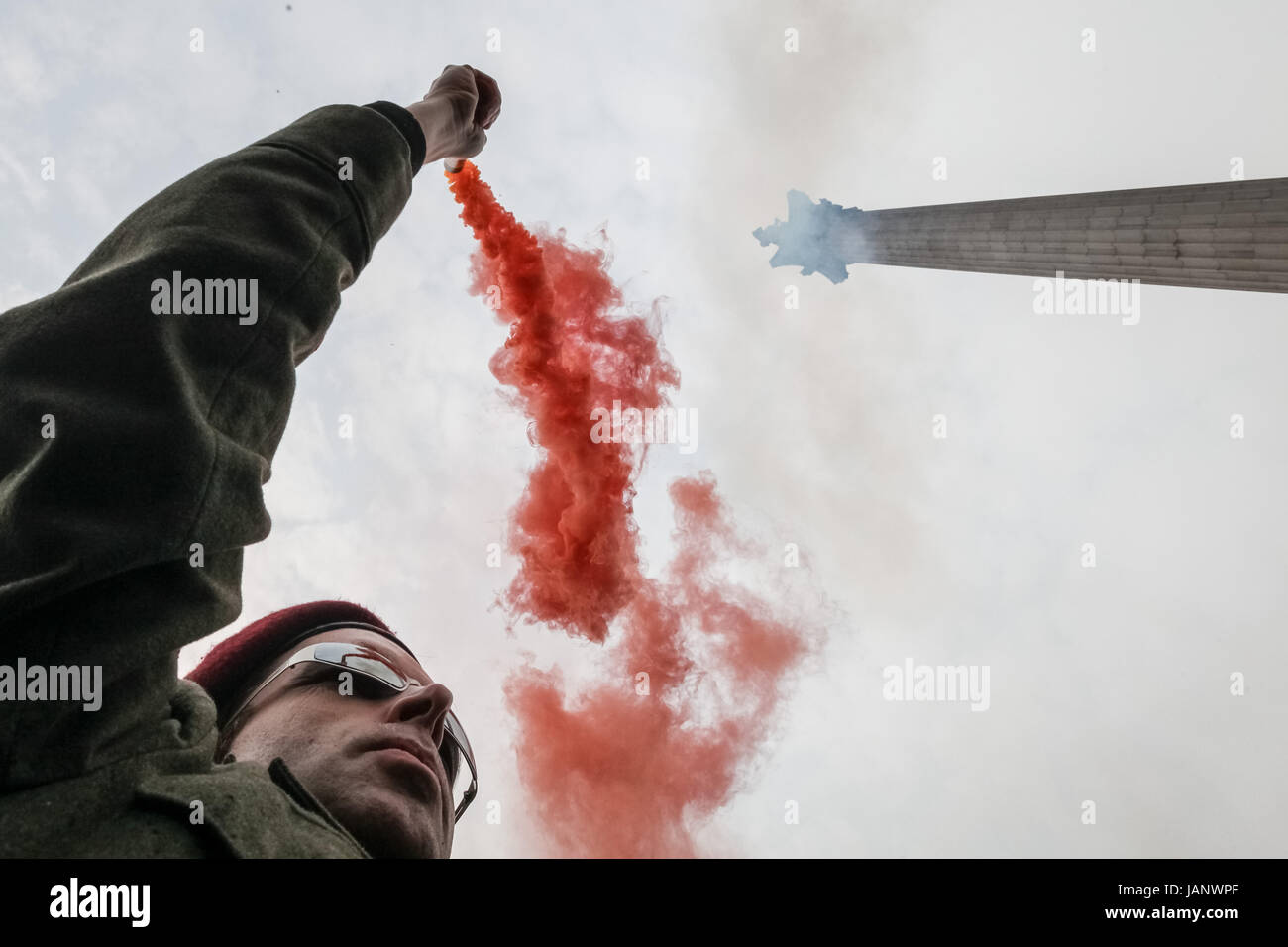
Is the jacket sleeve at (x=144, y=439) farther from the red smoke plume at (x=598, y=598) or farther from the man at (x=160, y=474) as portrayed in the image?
the red smoke plume at (x=598, y=598)

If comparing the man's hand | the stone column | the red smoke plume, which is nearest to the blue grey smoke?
the stone column

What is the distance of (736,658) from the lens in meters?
24.0

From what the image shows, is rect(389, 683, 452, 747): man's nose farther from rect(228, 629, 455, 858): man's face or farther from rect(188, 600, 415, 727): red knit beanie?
rect(188, 600, 415, 727): red knit beanie

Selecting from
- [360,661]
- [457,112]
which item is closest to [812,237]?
[457,112]

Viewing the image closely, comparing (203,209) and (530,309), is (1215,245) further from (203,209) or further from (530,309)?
(203,209)

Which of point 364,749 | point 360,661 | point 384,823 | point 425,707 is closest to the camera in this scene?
point 384,823

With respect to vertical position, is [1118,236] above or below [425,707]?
above

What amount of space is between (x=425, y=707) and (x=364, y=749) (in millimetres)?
703

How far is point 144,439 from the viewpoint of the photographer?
2.42 meters

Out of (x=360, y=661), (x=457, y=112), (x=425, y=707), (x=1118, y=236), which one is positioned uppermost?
(x=1118, y=236)

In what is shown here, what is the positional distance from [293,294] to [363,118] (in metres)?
1.35

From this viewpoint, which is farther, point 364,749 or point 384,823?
point 364,749

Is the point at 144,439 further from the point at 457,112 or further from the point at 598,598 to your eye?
the point at 598,598
